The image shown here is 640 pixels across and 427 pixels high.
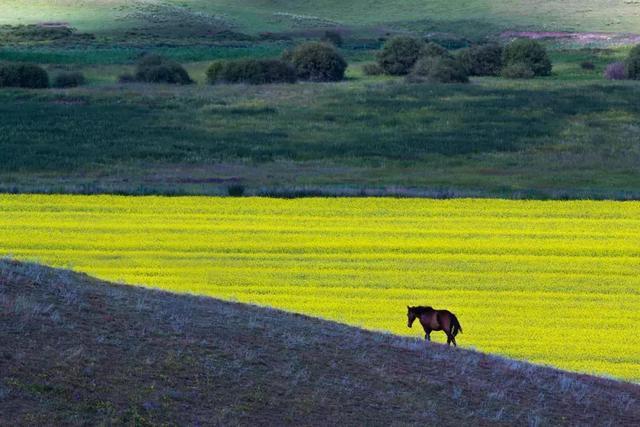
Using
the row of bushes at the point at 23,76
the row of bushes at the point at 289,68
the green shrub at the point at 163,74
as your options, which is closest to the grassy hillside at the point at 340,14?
the row of bushes at the point at 289,68

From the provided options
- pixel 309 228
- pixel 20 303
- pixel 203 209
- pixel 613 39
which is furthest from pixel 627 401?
pixel 613 39

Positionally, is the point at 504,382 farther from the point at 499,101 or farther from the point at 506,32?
the point at 506,32

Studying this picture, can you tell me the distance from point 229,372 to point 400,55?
6494cm

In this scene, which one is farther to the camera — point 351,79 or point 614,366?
point 351,79

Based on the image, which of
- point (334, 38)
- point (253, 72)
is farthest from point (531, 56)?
point (334, 38)

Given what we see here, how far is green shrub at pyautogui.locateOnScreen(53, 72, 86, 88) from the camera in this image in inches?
2628

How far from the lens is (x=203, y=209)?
33.6 m

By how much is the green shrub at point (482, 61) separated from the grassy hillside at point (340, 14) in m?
39.0

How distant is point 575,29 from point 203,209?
285ft

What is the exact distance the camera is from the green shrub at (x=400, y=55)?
77000 millimetres

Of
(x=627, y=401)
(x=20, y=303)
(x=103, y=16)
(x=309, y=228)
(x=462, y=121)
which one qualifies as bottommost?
(x=103, y=16)

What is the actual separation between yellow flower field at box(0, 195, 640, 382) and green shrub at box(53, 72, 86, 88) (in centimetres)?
3225

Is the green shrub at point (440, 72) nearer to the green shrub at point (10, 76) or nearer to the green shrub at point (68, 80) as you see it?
the green shrub at point (68, 80)

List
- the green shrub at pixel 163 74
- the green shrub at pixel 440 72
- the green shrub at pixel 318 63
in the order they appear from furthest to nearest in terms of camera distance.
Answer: the green shrub at pixel 318 63, the green shrub at pixel 163 74, the green shrub at pixel 440 72
